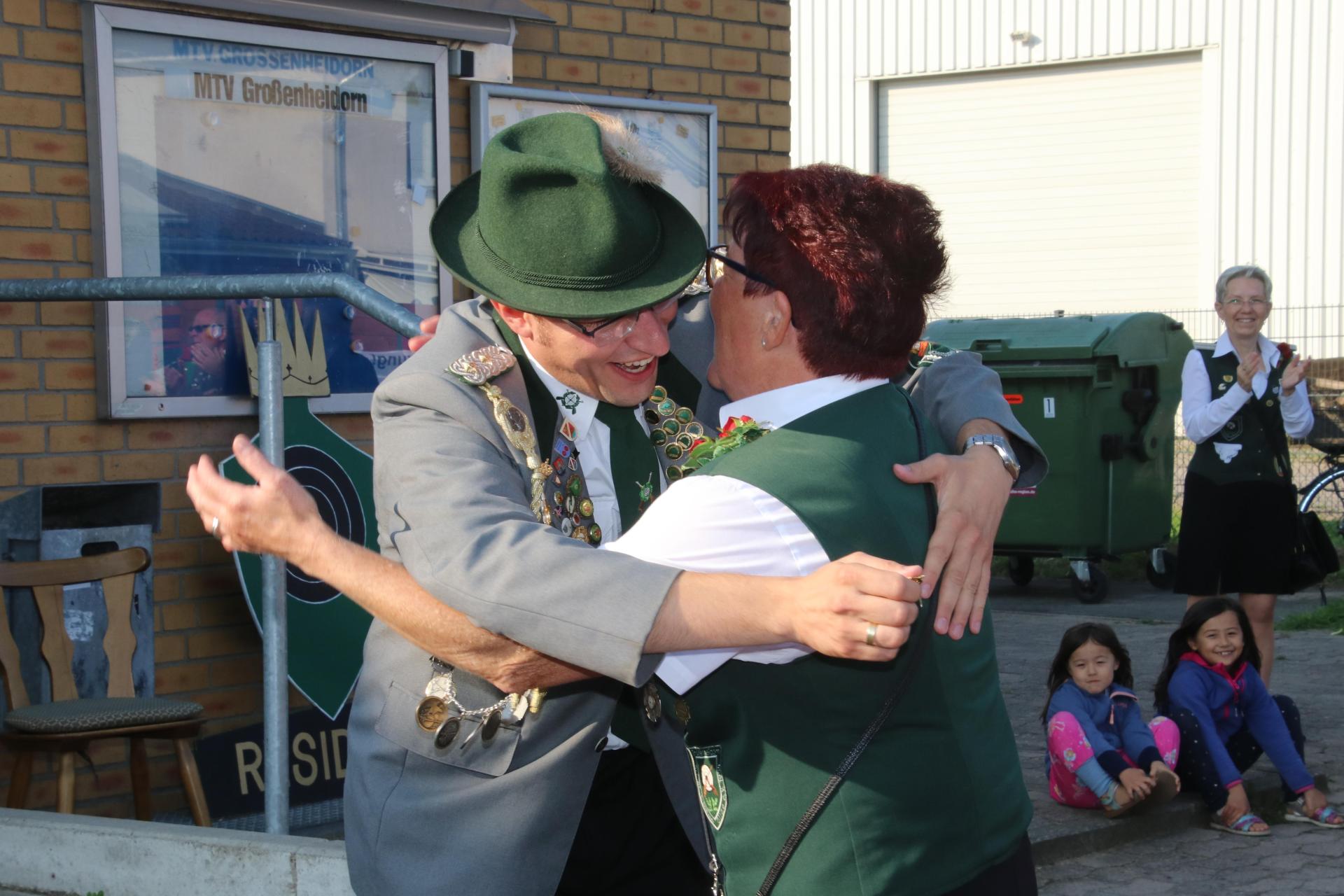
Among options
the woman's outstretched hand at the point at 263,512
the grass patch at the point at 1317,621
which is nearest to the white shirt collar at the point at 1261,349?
the grass patch at the point at 1317,621

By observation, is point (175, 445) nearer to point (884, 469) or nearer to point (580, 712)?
point (580, 712)

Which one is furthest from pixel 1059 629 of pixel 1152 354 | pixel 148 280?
pixel 148 280

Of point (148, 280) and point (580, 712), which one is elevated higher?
point (148, 280)

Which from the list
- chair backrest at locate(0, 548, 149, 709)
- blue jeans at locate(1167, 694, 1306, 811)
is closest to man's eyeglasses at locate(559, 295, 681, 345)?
chair backrest at locate(0, 548, 149, 709)

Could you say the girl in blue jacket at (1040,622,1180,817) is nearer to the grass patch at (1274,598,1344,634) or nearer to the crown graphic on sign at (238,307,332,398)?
the crown graphic on sign at (238,307,332,398)

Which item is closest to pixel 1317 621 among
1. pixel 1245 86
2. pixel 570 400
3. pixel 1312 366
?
pixel 570 400

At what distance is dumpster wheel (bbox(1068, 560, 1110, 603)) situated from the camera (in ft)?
32.4

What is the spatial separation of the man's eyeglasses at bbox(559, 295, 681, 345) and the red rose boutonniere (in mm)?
238

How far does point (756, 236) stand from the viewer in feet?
7.03

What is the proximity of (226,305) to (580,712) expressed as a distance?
335 centimetres

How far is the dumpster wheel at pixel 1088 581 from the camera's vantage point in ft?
32.4

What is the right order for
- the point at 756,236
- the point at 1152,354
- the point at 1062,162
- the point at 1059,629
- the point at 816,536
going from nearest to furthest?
the point at 816,536, the point at 756,236, the point at 1059,629, the point at 1152,354, the point at 1062,162

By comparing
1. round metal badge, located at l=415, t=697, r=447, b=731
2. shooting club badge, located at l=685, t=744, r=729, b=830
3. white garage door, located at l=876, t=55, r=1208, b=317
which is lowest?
shooting club badge, located at l=685, t=744, r=729, b=830

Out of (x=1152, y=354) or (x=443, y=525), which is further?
(x=1152, y=354)
